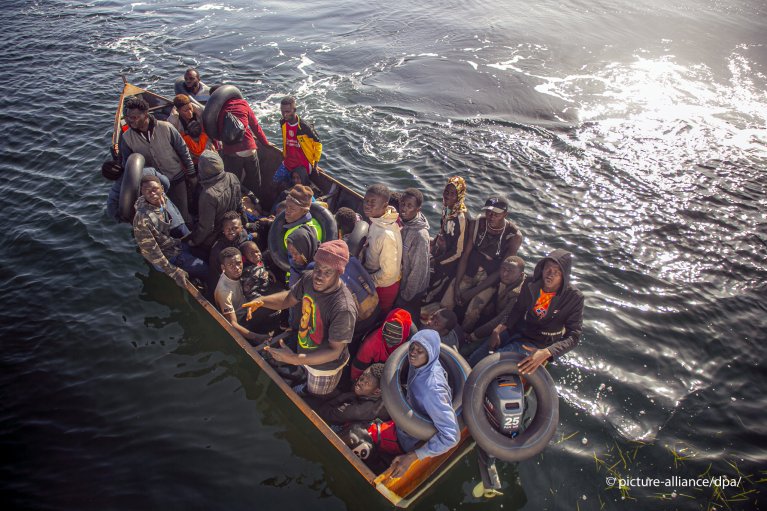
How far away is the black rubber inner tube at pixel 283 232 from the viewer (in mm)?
6004

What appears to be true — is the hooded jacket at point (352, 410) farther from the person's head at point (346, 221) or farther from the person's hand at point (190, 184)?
the person's hand at point (190, 184)

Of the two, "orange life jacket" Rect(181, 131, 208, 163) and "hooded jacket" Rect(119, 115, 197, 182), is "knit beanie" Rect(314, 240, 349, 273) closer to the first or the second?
"hooded jacket" Rect(119, 115, 197, 182)

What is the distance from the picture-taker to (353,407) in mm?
5270

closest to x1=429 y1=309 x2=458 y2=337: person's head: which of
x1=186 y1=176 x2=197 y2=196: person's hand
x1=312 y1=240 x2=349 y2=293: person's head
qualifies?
x1=312 y1=240 x2=349 y2=293: person's head

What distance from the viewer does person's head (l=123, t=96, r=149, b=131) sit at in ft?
21.7

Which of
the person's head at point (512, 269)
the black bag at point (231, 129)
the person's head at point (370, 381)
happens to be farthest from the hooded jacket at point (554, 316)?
the black bag at point (231, 129)

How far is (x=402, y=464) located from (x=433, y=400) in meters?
0.79

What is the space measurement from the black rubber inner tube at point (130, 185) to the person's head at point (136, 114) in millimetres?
574

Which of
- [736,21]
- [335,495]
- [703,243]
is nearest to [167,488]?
[335,495]

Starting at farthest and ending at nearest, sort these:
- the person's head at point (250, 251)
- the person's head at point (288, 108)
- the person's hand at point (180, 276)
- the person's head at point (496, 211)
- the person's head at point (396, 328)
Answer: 1. the person's head at point (288, 108)
2. the person's hand at point (180, 276)
3. the person's head at point (250, 251)
4. the person's head at point (496, 211)
5. the person's head at point (396, 328)

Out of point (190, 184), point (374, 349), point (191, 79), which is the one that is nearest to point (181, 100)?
point (190, 184)

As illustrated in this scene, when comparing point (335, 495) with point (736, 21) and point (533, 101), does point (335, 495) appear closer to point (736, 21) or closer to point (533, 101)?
point (533, 101)

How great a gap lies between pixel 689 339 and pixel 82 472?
10.1 m

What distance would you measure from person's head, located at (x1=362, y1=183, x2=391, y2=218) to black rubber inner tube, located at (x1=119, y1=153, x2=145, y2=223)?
3.80m
